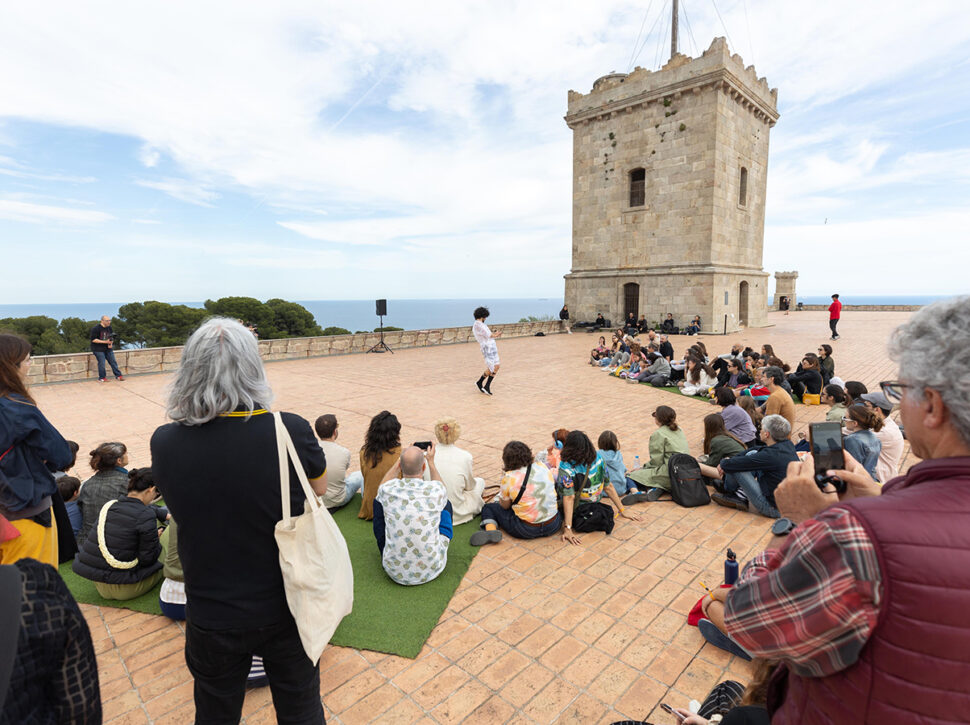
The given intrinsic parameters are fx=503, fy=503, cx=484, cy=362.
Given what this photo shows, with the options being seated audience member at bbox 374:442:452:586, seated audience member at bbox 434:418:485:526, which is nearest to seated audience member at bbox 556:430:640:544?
seated audience member at bbox 434:418:485:526

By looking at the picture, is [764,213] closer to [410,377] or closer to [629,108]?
[629,108]

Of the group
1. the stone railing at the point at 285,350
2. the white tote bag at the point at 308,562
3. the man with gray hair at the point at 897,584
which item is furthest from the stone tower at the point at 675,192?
the white tote bag at the point at 308,562

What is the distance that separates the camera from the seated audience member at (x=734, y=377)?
9359mm

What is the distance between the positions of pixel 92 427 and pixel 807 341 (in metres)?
20.3

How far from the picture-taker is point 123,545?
3475 millimetres

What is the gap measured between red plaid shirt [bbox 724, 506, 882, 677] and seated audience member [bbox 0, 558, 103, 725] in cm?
143

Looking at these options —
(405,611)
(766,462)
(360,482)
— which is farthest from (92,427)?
(766,462)

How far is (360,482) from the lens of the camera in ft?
17.6

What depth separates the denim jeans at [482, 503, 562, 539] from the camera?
4418 mm

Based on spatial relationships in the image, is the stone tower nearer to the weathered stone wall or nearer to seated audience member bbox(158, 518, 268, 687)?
→ the weathered stone wall

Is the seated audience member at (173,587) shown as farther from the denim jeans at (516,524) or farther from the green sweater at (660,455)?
the green sweater at (660,455)

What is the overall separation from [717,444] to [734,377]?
473cm

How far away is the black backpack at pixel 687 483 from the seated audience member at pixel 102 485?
16.2 feet

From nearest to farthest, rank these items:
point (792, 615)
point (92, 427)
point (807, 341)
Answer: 1. point (792, 615)
2. point (92, 427)
3. point (807, 341)
